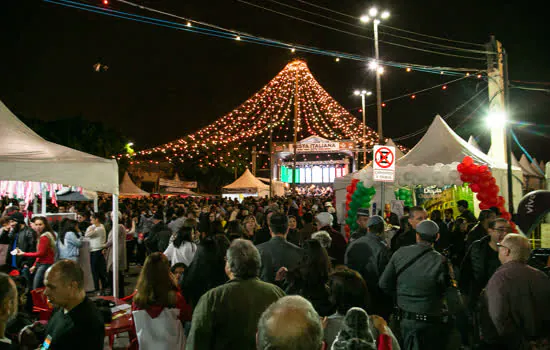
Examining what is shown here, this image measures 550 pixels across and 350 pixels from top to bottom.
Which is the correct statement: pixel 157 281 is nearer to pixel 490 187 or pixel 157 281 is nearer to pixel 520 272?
pixel 520 272

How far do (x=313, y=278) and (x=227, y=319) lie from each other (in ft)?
4.10

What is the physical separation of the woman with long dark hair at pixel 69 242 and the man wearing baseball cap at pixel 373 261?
17.3ft

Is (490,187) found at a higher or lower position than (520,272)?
higher

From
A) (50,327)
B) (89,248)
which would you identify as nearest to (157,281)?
(50,327)

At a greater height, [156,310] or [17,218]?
[17,218]

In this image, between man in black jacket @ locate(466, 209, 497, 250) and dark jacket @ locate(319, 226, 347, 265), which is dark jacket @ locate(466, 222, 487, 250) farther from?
dark jacket @ locate(319, 226, 347, 265)

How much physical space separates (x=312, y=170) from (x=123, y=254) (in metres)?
44.8

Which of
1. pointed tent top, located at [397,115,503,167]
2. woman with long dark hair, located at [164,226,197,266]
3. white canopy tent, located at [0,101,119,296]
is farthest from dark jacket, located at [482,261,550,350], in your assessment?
pointed tent top, located at [397,115,503,167]

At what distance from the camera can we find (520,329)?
11.2ft

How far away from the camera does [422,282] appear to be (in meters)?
3.94

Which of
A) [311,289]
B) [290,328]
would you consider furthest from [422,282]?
[290,328]

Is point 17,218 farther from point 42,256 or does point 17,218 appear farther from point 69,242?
point 42,256

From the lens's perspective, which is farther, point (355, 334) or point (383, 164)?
point (383, 164)

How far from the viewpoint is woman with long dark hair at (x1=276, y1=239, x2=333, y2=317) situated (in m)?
3.54
